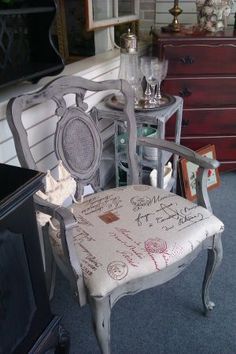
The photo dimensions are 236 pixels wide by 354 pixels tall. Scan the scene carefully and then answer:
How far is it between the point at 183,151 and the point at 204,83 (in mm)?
902

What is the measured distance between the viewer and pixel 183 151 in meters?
1.37

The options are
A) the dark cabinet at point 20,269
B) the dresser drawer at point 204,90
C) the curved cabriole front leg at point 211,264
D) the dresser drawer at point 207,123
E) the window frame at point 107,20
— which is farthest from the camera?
Result: the dresser drawer at point 207,123

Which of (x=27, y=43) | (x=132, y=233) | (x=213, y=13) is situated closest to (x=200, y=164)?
(x=132, y=233)

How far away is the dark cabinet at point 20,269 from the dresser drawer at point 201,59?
1.48 metres

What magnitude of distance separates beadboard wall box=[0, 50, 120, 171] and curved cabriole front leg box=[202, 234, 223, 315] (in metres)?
0.76

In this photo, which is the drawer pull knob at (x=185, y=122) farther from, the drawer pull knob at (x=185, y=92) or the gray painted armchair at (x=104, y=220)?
the gray painted armchair at (x=104, y=220)

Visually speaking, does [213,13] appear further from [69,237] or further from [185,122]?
[69,237]

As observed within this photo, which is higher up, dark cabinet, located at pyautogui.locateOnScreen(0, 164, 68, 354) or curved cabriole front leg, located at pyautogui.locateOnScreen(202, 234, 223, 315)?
dark cabinet, located at pyautogui.locateOnScreen(0, 164, 68, 354)

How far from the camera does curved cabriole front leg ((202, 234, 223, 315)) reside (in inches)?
50.4

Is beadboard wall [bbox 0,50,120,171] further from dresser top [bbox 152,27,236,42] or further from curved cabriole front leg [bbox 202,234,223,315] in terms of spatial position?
curved cabriole front leg [bbox 202,234,223,315]

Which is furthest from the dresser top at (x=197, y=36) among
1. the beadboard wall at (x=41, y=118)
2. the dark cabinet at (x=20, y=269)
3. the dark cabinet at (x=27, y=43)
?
the dark cabinet at (x=20, y=269)

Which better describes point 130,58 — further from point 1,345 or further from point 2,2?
point 1,345

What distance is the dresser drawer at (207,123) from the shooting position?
2186 mm

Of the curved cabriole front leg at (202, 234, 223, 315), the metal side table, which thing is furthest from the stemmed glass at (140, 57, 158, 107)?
the curved cabriole front leg at (202, 234, 223, 315)
